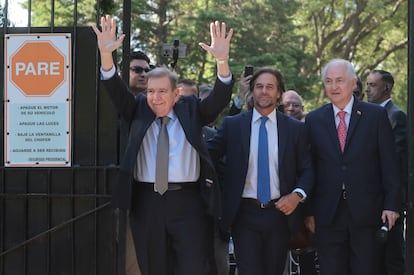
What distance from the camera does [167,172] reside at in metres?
4.50

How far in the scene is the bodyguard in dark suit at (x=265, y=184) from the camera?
473 centimetres

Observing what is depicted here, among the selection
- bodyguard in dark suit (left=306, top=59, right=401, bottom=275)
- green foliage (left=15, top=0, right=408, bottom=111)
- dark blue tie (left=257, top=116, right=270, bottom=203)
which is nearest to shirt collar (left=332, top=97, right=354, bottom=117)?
bodyguard in dark suit (left=306, top=59, right=401, bottom=275)

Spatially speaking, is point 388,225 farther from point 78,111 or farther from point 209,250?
point 78,111

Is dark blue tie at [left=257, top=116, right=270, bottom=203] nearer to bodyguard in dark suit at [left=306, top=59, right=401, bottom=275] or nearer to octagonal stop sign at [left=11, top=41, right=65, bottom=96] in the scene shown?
bodyguard in dark suit at [left=306, top=59, right=401, bottom=275]

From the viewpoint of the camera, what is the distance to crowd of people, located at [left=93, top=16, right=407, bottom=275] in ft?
14.9

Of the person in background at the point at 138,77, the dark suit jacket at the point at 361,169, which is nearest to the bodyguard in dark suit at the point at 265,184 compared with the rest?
the dark suit jacket at the point at 361,169

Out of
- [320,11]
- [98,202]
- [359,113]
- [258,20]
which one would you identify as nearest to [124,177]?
[98,202]

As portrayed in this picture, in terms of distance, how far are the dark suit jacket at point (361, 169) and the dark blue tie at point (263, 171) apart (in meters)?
0.40

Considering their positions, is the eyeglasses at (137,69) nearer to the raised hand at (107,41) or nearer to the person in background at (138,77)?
the person in background at (138,77)

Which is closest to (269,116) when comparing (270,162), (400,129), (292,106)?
(270,162)

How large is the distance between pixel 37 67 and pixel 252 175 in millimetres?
1888

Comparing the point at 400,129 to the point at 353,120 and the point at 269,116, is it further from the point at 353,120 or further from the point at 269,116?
the point at 269,116

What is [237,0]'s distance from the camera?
20.8 m

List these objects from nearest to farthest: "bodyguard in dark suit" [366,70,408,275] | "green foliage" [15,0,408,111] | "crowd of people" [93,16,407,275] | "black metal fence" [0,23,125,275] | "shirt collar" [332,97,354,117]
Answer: "crowd of people" [93,16,407,275]
"shirt collar" [332,97,354,117]
"black metal fence" [0,23,125,275]
"bodyguard in dark suit" [366,70,408,275]
"green foliage" [15,0,408,111]
